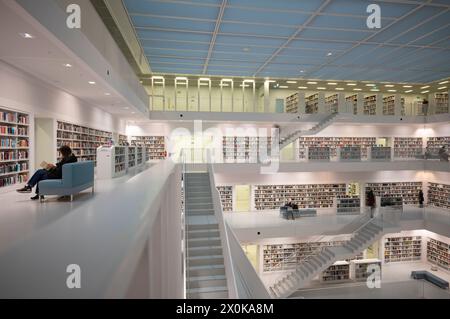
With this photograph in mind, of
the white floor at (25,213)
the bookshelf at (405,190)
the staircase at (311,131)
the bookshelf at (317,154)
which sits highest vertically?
the staircase at (311,131)

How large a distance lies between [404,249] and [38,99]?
1672 centimetres

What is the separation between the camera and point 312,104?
55.0ft

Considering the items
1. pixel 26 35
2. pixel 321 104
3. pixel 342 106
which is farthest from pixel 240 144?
pixel 26 35

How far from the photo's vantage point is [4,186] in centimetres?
549

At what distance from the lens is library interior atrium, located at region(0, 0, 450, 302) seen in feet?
7.75

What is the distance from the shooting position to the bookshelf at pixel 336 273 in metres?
12.3

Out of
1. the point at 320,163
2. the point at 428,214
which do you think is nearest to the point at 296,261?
the point at 320,163

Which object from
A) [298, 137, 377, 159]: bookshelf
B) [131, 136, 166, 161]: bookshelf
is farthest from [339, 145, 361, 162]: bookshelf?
[131, 136, 166, 161]: bookshelf

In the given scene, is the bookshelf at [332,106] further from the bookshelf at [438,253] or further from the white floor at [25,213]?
the white floor at [25,213]

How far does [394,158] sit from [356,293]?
8219 mm

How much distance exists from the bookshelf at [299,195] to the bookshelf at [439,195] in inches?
208

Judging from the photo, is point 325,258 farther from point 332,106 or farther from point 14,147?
point 14,147

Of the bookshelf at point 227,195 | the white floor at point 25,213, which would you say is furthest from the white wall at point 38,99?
the bookshelf at point 227,195

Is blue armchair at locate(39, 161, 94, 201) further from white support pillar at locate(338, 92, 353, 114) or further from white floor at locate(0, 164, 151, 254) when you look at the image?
white support pillar at locate(338, 92, 353, 114)
